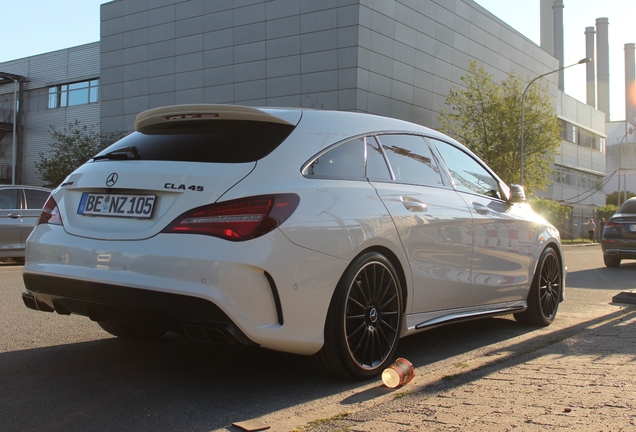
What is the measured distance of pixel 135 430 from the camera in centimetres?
303

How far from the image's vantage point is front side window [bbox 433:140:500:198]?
526cm

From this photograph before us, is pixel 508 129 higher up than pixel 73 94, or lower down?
lower down

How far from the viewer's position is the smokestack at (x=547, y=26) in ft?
231

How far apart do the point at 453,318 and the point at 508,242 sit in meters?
1.11

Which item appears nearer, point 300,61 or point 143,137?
point 143,137

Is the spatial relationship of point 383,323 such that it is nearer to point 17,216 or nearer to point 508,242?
point 508,242

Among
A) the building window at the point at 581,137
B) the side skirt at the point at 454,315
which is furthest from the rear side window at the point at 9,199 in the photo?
the building window at the point at 581,137

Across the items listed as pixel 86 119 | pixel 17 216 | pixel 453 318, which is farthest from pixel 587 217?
pixel 453 318

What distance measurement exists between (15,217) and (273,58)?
1106 inches

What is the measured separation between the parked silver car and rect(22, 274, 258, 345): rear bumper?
9.93 metres

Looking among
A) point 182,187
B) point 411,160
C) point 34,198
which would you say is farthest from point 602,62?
point 182,187

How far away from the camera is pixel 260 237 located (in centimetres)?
338

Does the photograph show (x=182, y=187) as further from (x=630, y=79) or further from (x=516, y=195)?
(x=630, y=79)

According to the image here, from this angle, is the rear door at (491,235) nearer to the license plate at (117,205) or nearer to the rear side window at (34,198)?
the license plate at (117,205)
